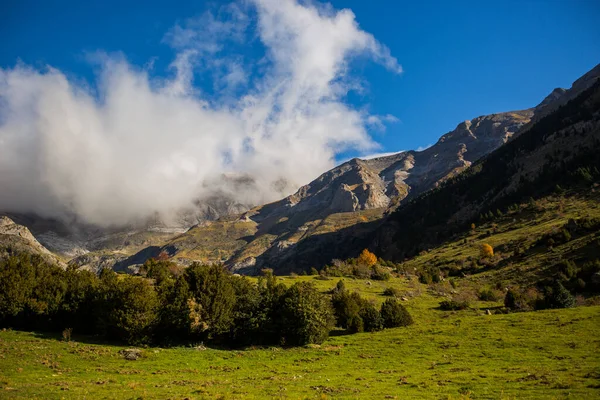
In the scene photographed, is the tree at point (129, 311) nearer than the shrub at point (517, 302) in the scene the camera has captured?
Yes

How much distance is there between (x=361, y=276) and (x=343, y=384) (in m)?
72.5

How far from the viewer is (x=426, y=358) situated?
3466 centimetres

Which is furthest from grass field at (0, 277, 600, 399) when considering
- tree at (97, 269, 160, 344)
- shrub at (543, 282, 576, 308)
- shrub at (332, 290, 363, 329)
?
shrub at (543, 282, 576, 308)

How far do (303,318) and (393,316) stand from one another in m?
15.6

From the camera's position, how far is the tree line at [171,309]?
42.9 metres

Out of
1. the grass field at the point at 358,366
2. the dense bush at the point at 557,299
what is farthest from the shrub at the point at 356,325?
the dense bush at the point at 557,299

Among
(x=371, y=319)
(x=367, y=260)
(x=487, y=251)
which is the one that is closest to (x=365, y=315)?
(x=371, y=319)

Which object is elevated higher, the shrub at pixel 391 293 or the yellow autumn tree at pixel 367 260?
the yellow autumn tree at pixel 367 260

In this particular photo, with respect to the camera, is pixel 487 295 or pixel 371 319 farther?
pixel 487 295

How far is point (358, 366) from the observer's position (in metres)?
33.5

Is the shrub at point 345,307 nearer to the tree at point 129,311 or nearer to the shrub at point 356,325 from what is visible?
the shrub at point 356,325

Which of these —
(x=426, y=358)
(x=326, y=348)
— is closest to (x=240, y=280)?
(x=326, y=348)

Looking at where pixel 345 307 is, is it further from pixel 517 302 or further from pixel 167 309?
pixel 517 302

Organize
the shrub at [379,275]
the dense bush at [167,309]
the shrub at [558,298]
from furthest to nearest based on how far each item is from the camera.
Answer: the shrub at [379,275]
the shrub at [558,298]
the dense bush at [167,309]
